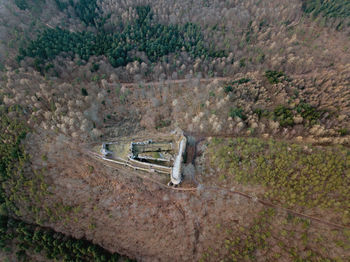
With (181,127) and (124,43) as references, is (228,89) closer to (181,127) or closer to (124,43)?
(181,127)

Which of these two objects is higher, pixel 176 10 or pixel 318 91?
pixel 176 10

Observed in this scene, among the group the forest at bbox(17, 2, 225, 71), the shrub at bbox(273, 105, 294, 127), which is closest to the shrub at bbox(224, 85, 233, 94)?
the shrub at bbox(273, 105, 294, 127)

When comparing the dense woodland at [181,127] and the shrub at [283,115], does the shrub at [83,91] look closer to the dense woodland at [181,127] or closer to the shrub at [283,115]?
the dense woodland at [181,127]

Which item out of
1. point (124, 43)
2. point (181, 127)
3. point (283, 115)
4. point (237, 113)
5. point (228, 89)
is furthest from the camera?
point (124, 43)

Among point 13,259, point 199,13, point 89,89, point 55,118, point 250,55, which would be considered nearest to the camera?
point 13,259

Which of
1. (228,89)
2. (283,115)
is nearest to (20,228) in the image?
(228,89)

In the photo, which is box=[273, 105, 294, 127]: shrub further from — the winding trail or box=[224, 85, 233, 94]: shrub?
the winding trail

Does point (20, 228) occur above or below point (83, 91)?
below

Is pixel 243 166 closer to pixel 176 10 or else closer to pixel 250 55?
pixel 250 55

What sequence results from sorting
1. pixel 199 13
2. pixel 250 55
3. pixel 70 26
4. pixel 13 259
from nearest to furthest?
pixel 13 259 → pixel 250 55 → pixel 70 26 → pixel 199 13

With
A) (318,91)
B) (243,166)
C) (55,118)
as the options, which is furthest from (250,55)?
(55,118)

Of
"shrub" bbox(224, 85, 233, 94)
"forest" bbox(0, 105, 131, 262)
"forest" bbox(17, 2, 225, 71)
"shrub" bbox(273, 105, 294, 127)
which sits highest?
"forest" bbox(17, 2, 225, 71)
